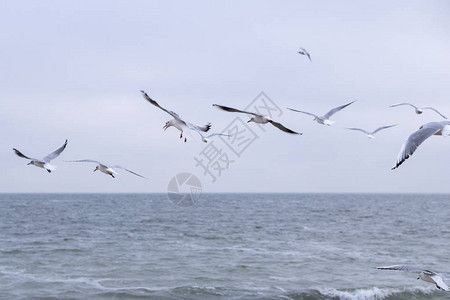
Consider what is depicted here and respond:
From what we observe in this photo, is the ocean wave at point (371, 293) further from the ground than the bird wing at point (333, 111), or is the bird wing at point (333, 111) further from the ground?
the bird wing at point (333, 111)

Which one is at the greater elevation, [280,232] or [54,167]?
[54,167]

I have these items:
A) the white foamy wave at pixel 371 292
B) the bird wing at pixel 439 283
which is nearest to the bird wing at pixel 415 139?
the bird wing at pixel 439 283

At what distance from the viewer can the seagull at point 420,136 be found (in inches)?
263

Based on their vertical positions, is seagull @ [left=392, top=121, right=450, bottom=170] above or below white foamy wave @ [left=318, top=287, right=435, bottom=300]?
above

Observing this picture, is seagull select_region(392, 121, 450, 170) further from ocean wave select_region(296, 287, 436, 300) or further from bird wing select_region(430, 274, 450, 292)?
ocean wave select_region(296, 287, 436, 300)

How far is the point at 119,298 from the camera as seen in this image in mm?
18094

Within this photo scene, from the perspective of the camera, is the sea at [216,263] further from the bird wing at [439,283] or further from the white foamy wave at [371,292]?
the bird wing at [439,283]

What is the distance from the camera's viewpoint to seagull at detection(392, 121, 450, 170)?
6.68 meters

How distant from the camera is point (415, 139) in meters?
7.26

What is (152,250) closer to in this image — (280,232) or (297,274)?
(297,274)

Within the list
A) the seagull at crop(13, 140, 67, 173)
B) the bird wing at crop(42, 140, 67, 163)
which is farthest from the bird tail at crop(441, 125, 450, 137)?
the bird wing at crop(42, 140, 67, 163)

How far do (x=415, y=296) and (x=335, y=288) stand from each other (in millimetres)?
2904

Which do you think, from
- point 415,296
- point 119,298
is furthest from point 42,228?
point 415,296

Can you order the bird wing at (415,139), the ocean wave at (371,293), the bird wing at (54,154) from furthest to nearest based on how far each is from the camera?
the ocean wave at (371,293)
the bird wing at (54,154)
the bird wing at (415,139)
